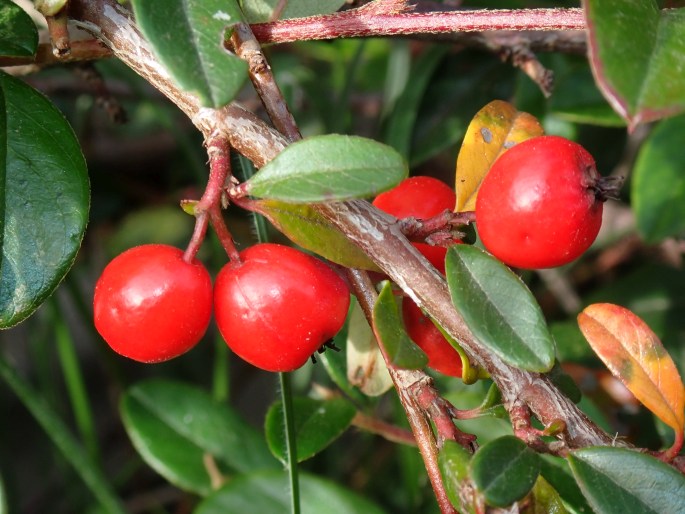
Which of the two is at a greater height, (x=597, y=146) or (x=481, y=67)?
(x=481, y=67)

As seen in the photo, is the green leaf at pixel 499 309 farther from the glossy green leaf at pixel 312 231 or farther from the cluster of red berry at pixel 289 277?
the glossy green leaf at pixel 312 231

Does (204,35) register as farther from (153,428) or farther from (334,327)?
(153,428)

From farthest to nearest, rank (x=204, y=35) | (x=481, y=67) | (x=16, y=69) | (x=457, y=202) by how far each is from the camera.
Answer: (x=481, y=67), (x=16, y=69), (x=457, y=202), (x=204, y=35)

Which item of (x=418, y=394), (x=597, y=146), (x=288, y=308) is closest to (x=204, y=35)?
(x=288, y=308)

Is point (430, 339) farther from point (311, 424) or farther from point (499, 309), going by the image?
point (311, 424)

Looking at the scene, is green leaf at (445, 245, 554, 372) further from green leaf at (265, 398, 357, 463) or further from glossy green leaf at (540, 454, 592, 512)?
green leaf at (265, 398, 357, 463)

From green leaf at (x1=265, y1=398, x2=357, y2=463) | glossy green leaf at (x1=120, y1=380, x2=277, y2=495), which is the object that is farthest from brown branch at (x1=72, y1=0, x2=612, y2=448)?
glossy green leaf at (x1=120, y1=380, x2=277, y2=495)
